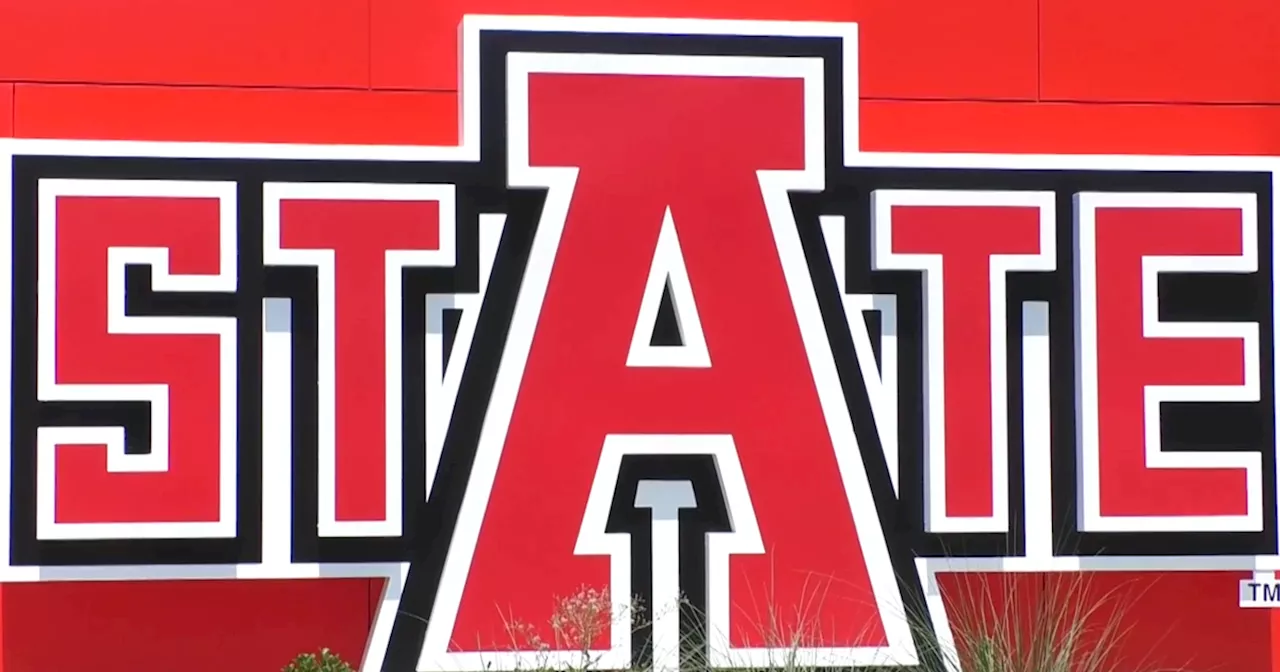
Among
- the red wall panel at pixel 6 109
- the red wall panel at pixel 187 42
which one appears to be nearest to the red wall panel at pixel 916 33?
the red wall panel at pixel 187 42

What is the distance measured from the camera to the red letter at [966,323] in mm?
5637

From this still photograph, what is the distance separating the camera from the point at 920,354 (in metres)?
5.68

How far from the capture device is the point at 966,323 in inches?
224

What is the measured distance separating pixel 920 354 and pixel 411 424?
1.76 m

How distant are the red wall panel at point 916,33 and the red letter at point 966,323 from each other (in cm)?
55

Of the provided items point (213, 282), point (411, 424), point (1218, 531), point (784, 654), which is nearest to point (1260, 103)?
point (1218, 531)

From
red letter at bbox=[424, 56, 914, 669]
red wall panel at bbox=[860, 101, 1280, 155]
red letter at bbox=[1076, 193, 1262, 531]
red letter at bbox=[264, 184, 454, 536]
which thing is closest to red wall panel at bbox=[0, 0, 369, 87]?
red letter at bbox=[264, 184, 454, 536]

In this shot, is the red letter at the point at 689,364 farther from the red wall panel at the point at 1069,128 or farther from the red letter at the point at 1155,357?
the red letter at the point at 1155,357

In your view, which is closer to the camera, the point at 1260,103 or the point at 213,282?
the point at 213,282

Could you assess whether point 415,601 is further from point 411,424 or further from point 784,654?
point 784,654

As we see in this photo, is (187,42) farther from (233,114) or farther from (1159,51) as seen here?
(1159,51)

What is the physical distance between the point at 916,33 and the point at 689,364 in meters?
1.55

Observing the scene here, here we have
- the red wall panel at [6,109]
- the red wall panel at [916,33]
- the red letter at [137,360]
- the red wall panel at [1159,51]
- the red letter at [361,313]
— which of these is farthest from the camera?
the red wall panel at [1159,51]

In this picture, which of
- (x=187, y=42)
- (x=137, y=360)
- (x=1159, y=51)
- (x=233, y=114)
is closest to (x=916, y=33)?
(x=1159, y=51)
